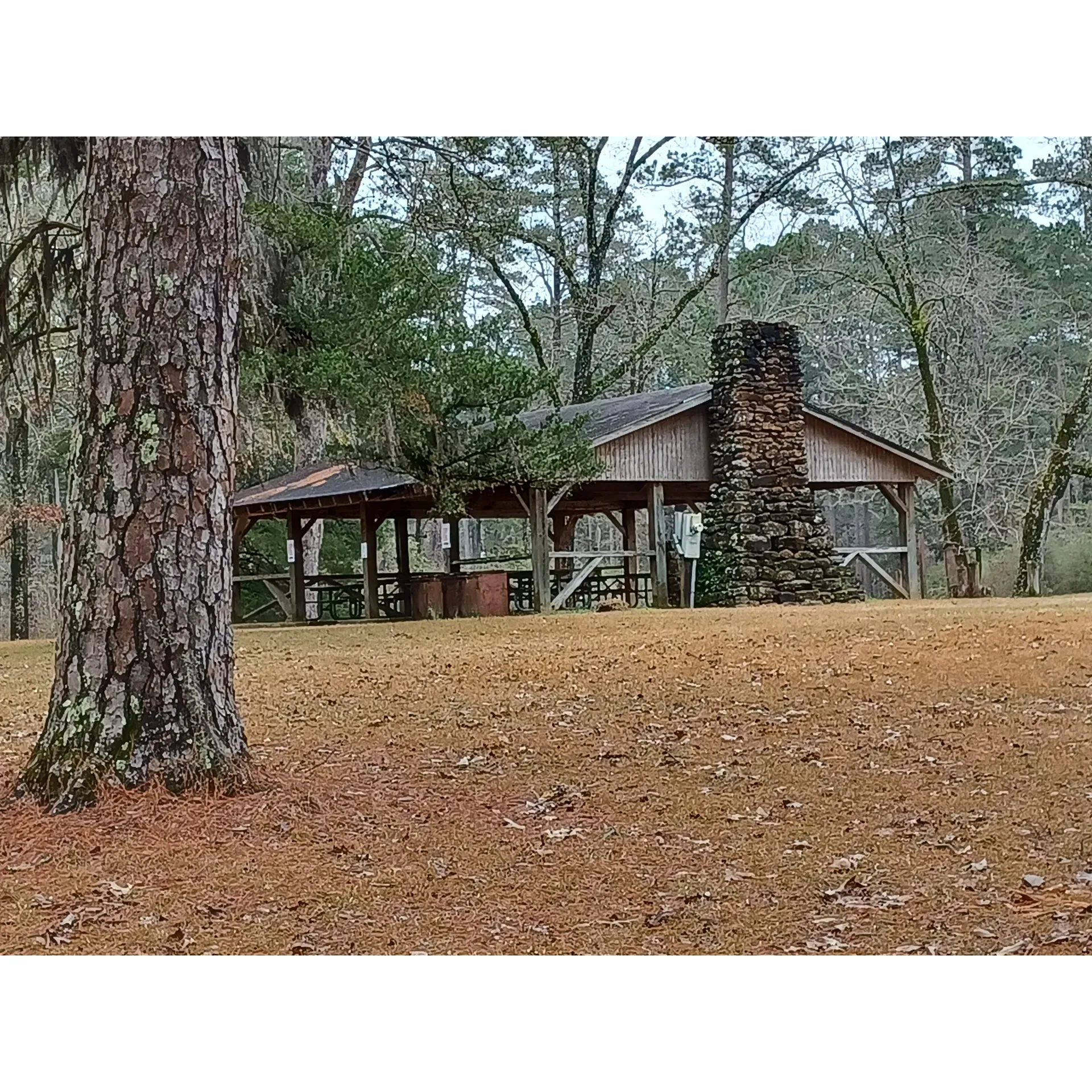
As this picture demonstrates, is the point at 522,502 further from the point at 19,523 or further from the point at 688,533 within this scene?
the point at 19,523

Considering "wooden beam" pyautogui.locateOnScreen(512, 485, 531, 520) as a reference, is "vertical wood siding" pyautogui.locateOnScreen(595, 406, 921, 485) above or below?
above

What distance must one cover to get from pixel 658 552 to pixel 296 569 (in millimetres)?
1300

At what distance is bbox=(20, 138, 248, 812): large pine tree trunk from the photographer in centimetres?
370

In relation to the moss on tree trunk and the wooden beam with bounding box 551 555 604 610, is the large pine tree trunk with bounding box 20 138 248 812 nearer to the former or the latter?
the wooden beam with bounding box 551 555 604 610

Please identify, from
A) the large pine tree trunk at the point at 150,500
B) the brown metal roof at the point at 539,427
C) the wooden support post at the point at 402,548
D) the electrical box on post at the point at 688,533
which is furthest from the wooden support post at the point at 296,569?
the electrical box on post at the point at 688,533

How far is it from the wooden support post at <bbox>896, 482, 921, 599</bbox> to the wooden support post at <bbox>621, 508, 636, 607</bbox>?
36.2 inches

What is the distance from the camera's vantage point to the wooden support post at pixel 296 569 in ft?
14.0

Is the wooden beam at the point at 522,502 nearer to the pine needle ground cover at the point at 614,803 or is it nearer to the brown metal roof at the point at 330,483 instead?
the brown metal roof at the point at 330,483

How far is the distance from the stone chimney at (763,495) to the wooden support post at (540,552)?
0.59 m

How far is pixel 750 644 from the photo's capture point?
4203 mm

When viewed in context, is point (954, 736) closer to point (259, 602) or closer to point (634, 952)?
point (634, 952)

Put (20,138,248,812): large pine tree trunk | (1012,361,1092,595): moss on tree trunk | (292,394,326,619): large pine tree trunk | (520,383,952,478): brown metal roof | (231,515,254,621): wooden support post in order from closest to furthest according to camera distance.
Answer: (20,138,248,812): large pine tree trunk → (231,515,254,621): wooden support post → (1012,361,1092,595): moss on tree trunk → (292,394,326,619): large pine tree trunk → (520,383,952,478): brown metal roof

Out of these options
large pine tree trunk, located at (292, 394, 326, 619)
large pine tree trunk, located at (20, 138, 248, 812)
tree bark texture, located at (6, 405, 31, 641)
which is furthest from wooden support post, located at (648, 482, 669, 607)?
tree bark texture, located at (6, 405, 31, 641)

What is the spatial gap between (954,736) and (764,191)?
1828 millimetres
